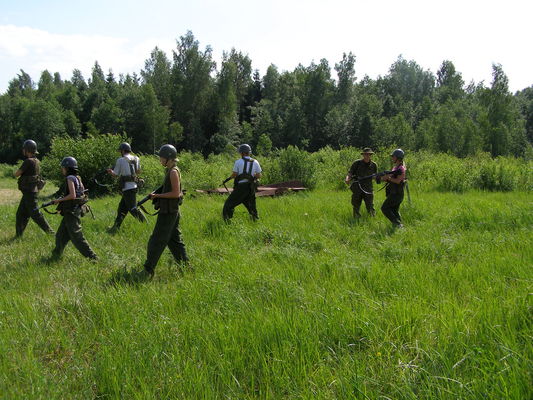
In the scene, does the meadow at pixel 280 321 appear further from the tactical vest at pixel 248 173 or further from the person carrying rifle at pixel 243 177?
the tactical vest at pixel 248 173

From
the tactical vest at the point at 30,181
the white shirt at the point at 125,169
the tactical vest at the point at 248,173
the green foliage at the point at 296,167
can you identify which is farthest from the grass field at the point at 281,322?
the green foliage at the point at 296,167

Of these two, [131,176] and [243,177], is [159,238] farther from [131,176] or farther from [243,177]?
[131,176]

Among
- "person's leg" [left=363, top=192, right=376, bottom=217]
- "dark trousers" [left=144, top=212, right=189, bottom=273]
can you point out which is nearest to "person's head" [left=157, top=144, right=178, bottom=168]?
"dark trousers" [left=144, top=212, right=189, bottom=273]

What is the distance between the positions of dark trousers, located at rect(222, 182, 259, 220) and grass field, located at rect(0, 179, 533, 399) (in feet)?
6.02

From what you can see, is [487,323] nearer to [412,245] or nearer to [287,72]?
[412,245]

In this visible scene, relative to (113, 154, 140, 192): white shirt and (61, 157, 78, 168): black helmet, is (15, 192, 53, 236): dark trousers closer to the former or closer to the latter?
(113, 154, 140, 192): white shirt

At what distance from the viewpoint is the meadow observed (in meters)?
2.46

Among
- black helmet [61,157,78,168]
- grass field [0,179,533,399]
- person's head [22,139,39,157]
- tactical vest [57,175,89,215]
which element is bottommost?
grass field [0,179,533,399]

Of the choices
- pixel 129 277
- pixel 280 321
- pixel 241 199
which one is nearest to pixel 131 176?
pixel 241 199

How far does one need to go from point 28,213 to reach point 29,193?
1.43 feet

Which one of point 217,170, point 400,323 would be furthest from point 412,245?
point 217,170

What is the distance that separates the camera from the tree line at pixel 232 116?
154 feet

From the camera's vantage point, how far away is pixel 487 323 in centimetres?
280

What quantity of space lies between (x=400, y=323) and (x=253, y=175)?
5.16 m
